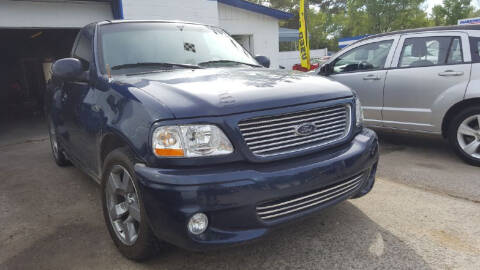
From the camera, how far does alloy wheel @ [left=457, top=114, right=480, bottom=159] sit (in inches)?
169

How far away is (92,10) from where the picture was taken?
9.33m

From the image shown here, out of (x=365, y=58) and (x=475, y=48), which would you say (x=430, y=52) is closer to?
(x=475, y=48)

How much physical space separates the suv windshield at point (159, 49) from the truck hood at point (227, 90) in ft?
0.92

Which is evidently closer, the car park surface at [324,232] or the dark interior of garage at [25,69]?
the car park surface at [324,232]

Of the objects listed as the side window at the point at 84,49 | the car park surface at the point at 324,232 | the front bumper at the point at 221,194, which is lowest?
the car park surface at the point at 324,232

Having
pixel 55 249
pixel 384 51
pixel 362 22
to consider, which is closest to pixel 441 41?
pixel 384 51

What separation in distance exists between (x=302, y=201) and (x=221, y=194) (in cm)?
57

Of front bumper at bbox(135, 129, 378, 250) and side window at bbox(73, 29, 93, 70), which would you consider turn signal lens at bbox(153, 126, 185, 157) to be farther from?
side window at bbox(73, 29, 93, 70)

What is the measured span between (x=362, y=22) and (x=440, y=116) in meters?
34.1

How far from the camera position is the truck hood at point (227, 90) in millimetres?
2119

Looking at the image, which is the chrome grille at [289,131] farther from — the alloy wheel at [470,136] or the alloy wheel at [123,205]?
the alloy wheel at [470,136]

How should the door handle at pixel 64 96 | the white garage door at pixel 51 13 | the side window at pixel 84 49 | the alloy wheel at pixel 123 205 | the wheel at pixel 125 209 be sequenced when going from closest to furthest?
the wheel at pixel 125 209 < the alloy wheel at pixel 123 205 < the side window at pixel 84 49 < the door handle at pixel 64 96 < the white garage door at pixel 51 13

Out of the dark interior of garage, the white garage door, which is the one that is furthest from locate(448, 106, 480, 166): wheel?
the dark interior of garage

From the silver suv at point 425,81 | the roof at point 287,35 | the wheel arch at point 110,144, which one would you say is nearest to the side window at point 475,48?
the silver suv at point 425,81
